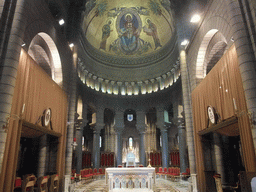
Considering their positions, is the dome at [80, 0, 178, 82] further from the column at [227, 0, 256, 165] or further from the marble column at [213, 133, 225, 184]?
the column at [227, 0, 256, 165]

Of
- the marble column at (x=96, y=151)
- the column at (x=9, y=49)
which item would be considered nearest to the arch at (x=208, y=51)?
the column at (x=9, y=49)

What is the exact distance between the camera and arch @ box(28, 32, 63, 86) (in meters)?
12.2

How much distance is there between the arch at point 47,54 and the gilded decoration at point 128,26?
10580 mm

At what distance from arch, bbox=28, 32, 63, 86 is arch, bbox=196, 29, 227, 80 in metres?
8.98

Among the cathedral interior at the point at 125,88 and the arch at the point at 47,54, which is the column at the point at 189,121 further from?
the arch at the point at 47,54

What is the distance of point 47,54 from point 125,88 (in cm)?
1517

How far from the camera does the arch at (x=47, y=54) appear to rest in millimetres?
12163

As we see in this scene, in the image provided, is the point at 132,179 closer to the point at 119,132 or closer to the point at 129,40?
the point at 119,132

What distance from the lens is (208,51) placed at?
484 inches

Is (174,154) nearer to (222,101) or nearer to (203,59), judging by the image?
(203,59)

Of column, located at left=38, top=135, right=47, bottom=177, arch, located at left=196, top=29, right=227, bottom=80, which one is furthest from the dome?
column, located at left=38, top=135, right=47, bottom=177

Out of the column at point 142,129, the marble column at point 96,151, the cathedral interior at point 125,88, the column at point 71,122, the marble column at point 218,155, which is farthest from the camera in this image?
the column at point 142,129

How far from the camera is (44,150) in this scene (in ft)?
38.6

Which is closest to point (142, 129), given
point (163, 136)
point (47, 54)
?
point (163, 136)
